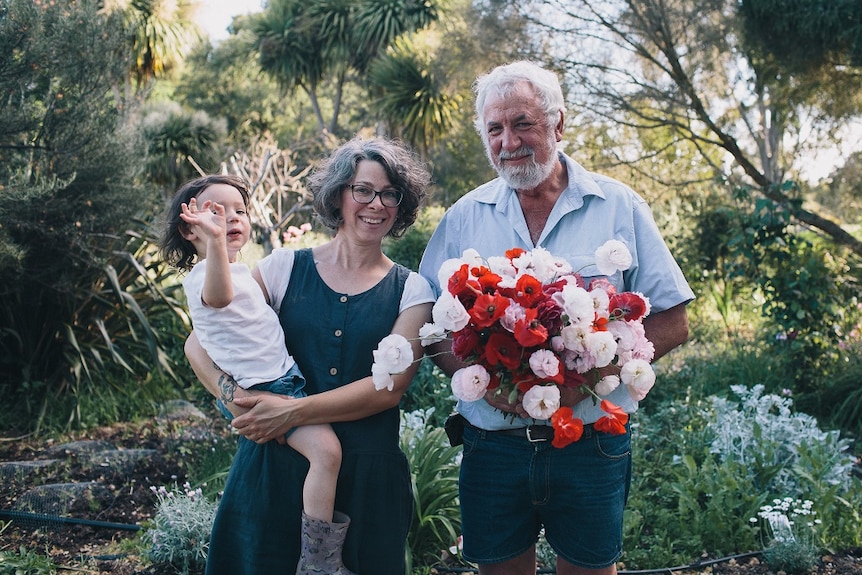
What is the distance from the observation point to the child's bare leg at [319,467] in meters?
2.15

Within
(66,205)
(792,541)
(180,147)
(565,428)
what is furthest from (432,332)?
(180,147)

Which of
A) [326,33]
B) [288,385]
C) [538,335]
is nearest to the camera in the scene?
[538,335]

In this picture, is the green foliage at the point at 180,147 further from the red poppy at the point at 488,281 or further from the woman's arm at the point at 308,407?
the red poppy at the point at 488,281

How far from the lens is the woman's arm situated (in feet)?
7.08

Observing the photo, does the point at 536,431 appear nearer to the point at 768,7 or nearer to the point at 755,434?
the point at 755,434

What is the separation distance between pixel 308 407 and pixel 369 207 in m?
0.61

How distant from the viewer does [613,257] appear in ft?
6.70

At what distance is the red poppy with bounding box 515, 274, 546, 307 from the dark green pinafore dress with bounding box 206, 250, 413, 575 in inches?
20.8

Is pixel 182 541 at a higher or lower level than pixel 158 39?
lower

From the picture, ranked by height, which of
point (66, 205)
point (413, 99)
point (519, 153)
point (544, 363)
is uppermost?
point (413, 99)

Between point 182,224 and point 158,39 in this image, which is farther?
point 158,39

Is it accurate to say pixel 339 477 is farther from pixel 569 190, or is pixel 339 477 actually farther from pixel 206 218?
pixel 569 190

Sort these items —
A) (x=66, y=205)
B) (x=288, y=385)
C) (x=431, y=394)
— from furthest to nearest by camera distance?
1. (x=66, y=205)
2. (x=431, y=394)
3. (x=288, y=385)

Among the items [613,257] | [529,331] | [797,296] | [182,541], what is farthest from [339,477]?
[797,296]
